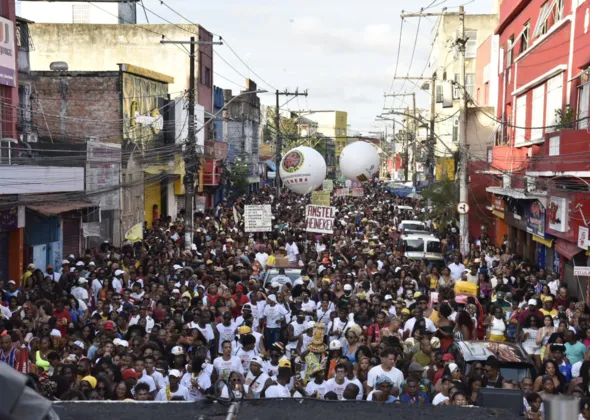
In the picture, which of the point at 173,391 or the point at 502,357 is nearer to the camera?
the point at 173,391

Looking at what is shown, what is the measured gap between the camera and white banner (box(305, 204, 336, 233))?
83.4 feet

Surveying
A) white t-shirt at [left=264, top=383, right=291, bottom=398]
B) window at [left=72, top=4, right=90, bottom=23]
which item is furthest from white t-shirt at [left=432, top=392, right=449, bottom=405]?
window at [left=72, top=4, right=90, bottom=23]

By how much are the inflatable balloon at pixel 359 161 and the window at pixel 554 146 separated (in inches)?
721

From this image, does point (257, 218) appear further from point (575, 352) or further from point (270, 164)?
point (270, 164)

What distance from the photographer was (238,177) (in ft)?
195

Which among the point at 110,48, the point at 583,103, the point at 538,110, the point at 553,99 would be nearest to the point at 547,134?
the point at 583,103

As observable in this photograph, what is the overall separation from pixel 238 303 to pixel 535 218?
12628 millimetres

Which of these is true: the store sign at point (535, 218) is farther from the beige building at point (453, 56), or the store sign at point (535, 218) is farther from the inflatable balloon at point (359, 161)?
the beige building at point (453, 56)

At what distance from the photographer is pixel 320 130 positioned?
561ft

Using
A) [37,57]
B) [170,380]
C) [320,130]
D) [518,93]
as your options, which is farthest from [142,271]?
[320,130]

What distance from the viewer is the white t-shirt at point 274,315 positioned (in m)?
15.0

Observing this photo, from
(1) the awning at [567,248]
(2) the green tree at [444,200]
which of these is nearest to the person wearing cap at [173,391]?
(1) the awning at [567,248]

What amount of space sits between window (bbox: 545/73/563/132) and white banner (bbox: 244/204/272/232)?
27.5ft

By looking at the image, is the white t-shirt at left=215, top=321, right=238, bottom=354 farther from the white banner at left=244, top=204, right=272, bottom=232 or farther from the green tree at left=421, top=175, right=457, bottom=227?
the green tree at left=421, top=175, right=457, bottom=227
